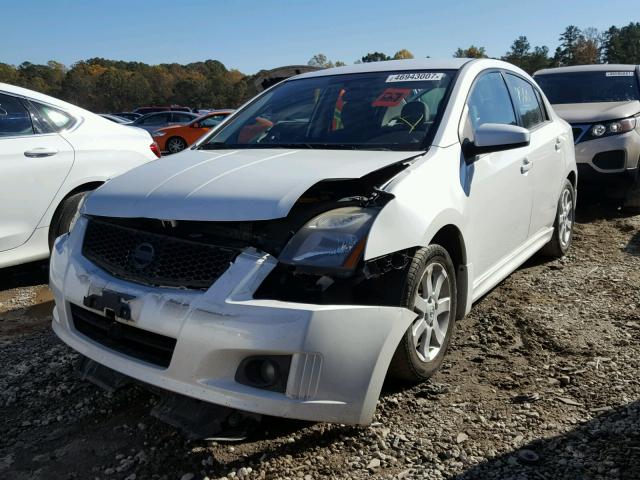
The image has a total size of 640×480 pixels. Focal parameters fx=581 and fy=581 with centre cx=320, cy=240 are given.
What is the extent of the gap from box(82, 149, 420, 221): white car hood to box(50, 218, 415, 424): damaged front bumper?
25 centimetres

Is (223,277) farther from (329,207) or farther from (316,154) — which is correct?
(316,154)

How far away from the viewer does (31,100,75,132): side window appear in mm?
4723

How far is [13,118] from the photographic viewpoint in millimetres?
4582

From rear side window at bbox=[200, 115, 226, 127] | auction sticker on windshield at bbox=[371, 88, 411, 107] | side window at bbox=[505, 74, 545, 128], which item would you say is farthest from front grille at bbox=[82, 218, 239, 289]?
rear side window at bbox=[200, 115, 226, 127]

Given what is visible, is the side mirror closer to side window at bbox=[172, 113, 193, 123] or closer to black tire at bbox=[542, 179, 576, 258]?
black tire at bbox=[542, 179, 576, 258]

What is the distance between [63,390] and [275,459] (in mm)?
1259

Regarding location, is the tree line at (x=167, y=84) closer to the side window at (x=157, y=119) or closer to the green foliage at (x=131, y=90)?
the green foliage at (x=131, y=90)

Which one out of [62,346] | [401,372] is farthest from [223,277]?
[62,346]

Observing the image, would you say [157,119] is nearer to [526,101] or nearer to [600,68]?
[600,68]

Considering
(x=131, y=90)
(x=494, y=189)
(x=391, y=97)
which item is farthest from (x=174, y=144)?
(x=131, y=90)

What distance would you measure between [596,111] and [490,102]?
3.99m

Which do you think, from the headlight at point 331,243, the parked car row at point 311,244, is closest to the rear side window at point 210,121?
the parked car row at point 311,244

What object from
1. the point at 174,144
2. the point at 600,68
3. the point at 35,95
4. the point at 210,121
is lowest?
the point at 174,144

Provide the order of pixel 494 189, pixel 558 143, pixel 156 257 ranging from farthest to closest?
pixel 558 143 < pixel 494 189 < pixel 156 257
